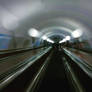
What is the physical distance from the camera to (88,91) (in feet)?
14.3

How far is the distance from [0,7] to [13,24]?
9.43ft

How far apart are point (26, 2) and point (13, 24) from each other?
292 centimetres

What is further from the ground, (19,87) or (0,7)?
(0,7)

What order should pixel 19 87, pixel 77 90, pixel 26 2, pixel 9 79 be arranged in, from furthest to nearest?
pixel 26 2 → pixel 9 79 → pixel 19 87 → pixel 77 90

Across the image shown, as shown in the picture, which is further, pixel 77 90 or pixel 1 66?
pixel 1 66

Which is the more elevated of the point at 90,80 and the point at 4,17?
the point at 4,17

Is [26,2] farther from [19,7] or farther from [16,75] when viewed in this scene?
[16,75]

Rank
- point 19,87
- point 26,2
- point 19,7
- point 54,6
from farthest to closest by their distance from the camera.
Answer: point 54,6 < point 19,7 < point 26,2 < point 19,87

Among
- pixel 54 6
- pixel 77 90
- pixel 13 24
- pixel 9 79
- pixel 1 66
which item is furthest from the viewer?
pixel 13 24

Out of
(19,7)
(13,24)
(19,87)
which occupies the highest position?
(19,7)

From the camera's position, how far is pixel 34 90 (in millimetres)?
4406

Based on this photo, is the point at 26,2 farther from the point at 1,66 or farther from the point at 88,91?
the point at 88,91

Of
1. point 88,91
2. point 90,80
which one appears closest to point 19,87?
point 88,91

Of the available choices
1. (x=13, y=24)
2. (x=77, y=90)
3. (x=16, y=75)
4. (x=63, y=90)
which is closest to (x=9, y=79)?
(x=16, y=75)
